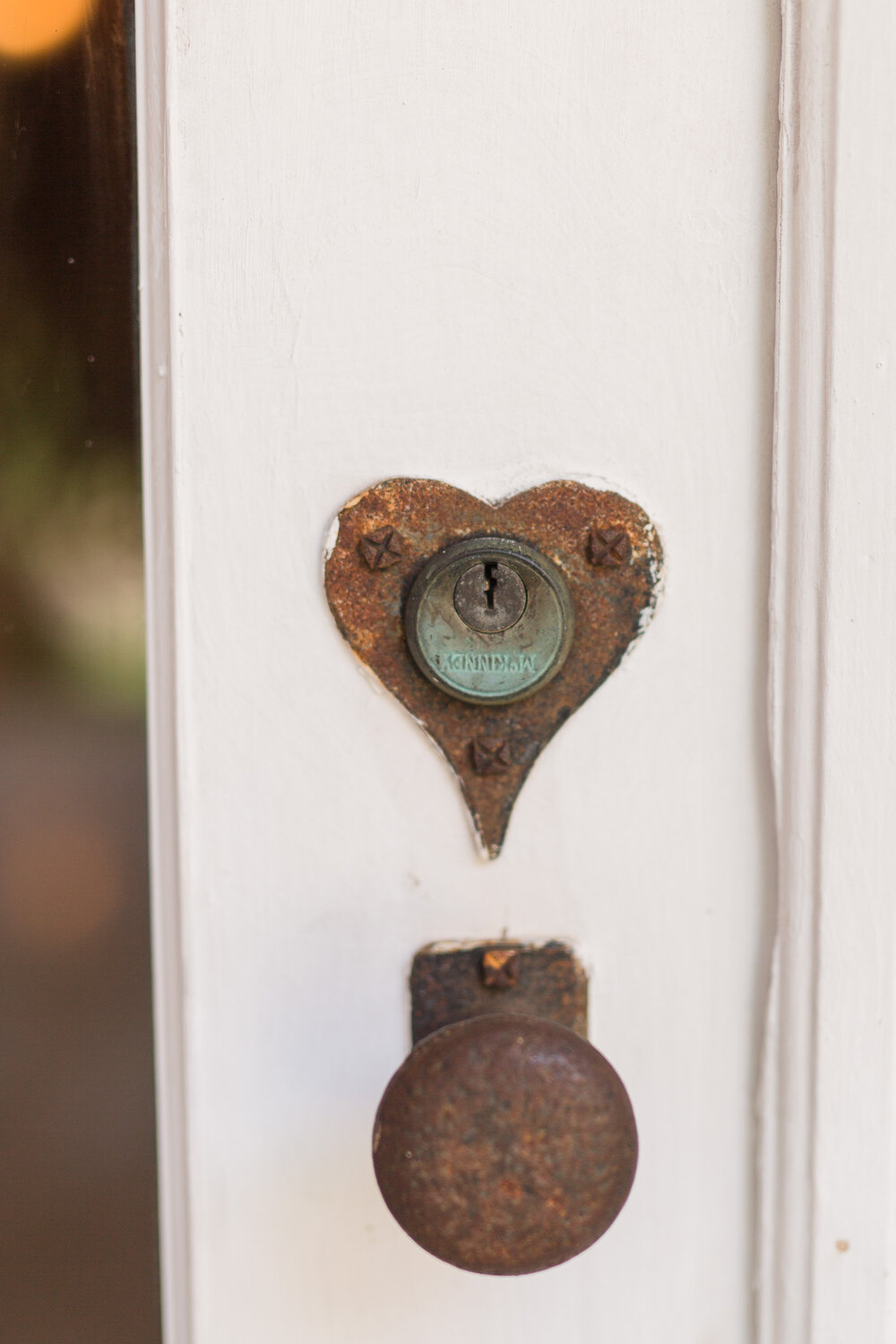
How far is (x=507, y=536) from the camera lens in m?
0.35

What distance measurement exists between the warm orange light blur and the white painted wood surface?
0.15ft

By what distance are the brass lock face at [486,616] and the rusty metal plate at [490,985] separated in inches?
4.2

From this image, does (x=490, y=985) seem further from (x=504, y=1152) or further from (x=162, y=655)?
(x=162, y=655)

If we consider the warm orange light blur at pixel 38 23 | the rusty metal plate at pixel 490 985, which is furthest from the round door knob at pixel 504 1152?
the warm orange light blur at pixel 38 23

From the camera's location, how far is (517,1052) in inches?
11.7

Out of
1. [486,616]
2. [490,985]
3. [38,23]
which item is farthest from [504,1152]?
[38,23]

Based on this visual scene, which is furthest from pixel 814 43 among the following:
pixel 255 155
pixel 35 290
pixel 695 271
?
pixel 35 290

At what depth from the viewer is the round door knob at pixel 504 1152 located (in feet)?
0.96

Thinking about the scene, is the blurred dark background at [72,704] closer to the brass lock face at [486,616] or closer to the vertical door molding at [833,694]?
the brass lock face at [486,616]

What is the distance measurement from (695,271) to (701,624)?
13cm

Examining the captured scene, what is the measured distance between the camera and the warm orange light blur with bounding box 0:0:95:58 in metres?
0.35

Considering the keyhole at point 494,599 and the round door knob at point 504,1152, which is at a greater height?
the keyhole at point 494,599

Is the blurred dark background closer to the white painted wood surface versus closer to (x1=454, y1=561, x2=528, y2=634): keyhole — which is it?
the white painted wood surface

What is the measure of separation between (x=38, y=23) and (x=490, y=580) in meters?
0.28
